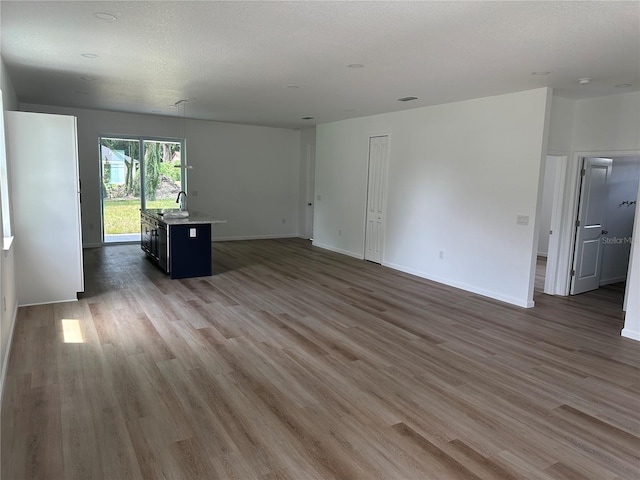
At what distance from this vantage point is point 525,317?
4.99 m

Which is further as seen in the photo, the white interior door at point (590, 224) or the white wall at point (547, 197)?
the white wall at point (547, 197)

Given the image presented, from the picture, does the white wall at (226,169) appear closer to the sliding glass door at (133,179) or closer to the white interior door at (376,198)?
the sliding glass door at (133,179)

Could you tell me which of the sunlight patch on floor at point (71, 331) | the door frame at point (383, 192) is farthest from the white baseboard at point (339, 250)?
the sunlight patch on floor at point (71, 331)

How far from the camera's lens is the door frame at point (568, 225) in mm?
5820

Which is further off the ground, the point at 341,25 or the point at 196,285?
the point at 341,25

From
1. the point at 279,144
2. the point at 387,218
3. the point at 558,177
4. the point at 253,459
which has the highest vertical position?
the point at 279,144

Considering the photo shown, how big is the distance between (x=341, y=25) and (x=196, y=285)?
13.4ft

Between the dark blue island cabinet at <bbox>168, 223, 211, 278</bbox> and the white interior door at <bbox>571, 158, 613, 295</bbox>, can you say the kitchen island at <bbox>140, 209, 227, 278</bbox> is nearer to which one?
the dark blue island cabinet at <bbox>168, 223, 211, 278</bbox>

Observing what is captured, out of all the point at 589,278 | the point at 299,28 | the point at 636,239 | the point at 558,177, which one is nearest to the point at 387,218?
the point at 558,177

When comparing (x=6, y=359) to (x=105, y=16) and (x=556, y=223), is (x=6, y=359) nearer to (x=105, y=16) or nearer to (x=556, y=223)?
(x=105, y=16)

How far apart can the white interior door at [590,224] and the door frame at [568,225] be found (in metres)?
0.08

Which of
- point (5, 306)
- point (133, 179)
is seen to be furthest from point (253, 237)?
point (5, 306)

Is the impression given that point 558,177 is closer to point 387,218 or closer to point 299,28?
point 387,218

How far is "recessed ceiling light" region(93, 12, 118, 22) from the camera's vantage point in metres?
3.14
